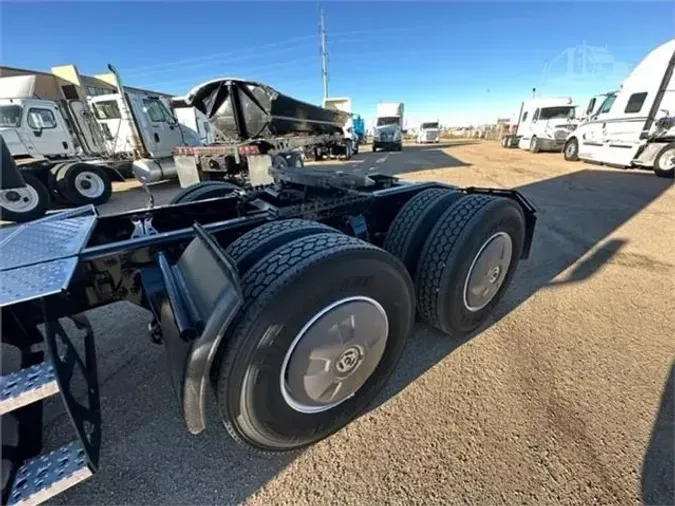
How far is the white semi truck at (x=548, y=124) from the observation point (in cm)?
1658

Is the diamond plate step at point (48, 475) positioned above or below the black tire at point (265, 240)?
below

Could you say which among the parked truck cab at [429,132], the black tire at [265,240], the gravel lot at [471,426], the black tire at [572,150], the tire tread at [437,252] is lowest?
the parked truck cab at [429,132]

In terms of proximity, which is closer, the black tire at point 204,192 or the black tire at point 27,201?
the black tire at point 204,192

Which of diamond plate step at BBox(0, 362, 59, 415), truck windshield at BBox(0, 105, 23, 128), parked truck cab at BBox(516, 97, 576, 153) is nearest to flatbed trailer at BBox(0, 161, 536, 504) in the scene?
diamond plate step at BBox(0, 362, 59, 415)

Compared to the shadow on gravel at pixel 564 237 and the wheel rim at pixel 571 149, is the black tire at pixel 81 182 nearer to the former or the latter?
the shadow on gravel at pixel 564 237

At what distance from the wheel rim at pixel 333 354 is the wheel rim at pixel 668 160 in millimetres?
11900

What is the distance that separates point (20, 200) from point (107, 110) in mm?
4946

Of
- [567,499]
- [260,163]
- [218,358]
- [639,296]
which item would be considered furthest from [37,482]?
[260,163]

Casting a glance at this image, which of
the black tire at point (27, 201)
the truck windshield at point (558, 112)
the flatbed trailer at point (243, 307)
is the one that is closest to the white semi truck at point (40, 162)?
the black tire at point (27, 201)

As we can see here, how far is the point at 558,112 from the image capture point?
1766cm

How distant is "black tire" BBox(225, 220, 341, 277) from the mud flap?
7.1 inches

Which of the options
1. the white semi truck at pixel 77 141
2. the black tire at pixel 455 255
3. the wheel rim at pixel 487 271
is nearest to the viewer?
the black tire at pixel 455 255

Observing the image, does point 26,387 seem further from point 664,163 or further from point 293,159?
point 664,163

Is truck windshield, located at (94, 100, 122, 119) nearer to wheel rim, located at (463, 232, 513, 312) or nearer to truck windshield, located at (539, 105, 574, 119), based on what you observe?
wheel rim, located at (463, 232, 513, 312)
